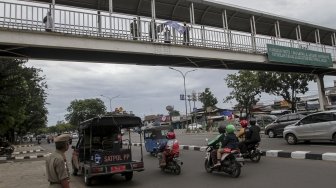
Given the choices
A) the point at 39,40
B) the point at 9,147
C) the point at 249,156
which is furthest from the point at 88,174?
the point at 9,147

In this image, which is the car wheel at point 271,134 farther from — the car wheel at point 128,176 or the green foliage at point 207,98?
the green foliage at point 207,98

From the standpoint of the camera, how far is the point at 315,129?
59.0 ft

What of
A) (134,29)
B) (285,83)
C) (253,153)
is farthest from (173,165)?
(285,83)

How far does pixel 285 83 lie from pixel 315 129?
25.5 m

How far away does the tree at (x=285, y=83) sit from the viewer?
4191 cm

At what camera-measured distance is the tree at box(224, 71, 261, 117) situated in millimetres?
49125

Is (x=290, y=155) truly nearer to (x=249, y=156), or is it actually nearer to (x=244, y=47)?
(x=249, y=156)

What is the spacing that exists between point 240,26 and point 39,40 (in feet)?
52.5

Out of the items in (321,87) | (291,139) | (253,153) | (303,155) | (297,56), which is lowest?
(303,155)

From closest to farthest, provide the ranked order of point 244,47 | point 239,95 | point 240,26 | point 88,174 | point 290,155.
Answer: point 88,174, point 290,155, point 244,47, point 240,26, point 239,95

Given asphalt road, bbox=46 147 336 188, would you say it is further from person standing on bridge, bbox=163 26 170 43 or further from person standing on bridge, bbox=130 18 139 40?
person standing on bridge, bbox=163 26 170 43

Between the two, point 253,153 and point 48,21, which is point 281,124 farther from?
point 48,21

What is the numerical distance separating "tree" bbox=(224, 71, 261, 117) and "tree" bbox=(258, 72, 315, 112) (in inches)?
199

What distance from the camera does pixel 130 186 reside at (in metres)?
10.8
